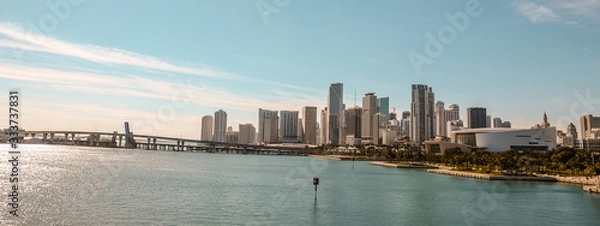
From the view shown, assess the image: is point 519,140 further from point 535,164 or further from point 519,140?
point 535,164

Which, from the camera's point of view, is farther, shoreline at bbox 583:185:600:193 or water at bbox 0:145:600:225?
shoreline at bbox 583:185:600:193

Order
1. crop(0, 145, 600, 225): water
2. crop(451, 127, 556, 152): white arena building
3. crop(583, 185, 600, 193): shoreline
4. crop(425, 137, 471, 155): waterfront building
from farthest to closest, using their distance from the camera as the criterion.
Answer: crop(451, 127, 556, 152): white arena building, crop(425, 137, 471, 155): waterfront building, crop(583, 185, 600, 193): shoreline, crop(0, 145, 600, 225): water

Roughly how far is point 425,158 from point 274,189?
7656 centimetres

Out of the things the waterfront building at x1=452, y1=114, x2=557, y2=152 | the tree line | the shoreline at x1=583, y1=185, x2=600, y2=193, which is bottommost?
the shoreline at x1=583, y1=185, x2=600, y2=193

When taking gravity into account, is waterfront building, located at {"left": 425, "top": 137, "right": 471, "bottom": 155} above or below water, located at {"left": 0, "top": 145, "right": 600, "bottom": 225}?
above

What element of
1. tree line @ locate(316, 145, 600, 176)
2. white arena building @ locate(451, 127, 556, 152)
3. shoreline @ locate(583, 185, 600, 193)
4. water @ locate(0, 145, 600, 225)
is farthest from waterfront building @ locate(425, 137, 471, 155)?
water @ locate(0, 145, 600, 225)

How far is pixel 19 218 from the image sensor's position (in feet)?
84.6

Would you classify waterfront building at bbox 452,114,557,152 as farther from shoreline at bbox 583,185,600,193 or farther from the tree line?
shoreline at bbox 583,185,600,193

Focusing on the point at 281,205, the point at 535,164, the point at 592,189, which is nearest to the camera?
the point at 281,205

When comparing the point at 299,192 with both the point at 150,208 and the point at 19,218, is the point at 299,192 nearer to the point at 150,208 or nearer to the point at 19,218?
the point at 150,208

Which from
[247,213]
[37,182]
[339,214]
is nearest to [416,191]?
[339,214]

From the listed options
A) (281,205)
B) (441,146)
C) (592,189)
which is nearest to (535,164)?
(592,189)

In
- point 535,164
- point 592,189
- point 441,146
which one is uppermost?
point 441,146

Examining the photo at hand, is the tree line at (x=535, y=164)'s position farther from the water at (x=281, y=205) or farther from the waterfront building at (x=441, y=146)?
the waterfront building at (x=441, y=146)
